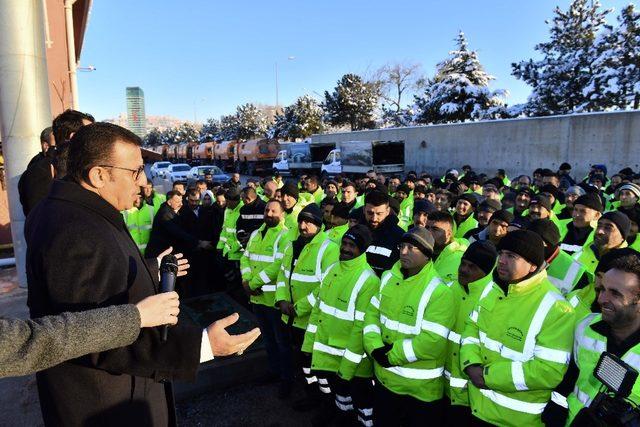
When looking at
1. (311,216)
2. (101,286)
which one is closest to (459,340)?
(311,216)

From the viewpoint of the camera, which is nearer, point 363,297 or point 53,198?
point 53,198

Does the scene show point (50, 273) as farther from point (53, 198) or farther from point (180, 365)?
point (180, 365)

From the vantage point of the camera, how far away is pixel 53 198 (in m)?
1.86

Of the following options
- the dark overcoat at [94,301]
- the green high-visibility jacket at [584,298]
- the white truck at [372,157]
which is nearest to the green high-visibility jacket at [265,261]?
the green high-visibility jacket at [584,298]

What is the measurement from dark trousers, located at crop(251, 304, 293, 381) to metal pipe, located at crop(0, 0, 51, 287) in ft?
14.9

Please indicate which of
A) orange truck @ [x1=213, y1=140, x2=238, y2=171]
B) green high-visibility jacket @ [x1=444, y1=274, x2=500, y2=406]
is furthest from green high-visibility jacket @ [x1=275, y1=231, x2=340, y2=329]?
orange truck @ [x1=213, y1=140, x2=238, y2=171]

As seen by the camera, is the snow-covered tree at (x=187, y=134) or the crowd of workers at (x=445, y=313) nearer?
the crowd of workers at (x=445, y=313)

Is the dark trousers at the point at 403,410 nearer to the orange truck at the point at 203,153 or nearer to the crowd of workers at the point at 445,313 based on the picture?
the crowd of workers at the point at 445,313

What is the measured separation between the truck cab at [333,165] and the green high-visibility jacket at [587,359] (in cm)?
2632

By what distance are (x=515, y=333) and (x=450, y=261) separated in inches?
60.7

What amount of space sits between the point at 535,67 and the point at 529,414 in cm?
3197

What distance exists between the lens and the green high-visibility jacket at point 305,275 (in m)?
4.34

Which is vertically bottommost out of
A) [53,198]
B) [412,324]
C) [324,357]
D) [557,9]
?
[324,357]

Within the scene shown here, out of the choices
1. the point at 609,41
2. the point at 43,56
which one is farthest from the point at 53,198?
the point at 609,41
